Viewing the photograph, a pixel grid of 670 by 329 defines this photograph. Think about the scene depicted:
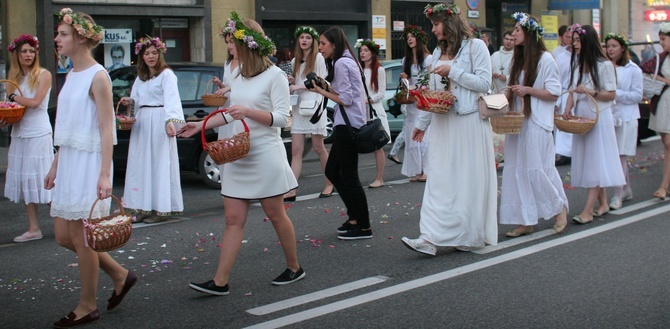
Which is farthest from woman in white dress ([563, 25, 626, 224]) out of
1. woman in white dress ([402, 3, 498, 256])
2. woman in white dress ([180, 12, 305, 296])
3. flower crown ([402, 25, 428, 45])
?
woman in white dress ([180, 12, 305, 296])

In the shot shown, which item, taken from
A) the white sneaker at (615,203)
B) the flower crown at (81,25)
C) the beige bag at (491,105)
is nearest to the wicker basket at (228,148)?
the flower crown at (81,25)

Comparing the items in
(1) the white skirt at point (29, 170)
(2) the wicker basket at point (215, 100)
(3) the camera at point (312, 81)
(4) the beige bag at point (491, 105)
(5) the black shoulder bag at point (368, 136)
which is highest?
(3) the camera at point (312, 81)

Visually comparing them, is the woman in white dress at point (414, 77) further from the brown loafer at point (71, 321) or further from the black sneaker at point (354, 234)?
the brown loafer at point (71, 321)

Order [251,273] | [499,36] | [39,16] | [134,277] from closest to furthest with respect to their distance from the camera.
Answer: [134,277] → [251,273] → [39,16] → [499,36]

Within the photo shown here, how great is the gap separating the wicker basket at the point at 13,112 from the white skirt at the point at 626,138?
608 cm

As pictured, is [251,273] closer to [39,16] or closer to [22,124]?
[22,124]

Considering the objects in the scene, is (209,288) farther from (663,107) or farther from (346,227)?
(663,107)

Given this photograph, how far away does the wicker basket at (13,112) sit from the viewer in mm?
8148

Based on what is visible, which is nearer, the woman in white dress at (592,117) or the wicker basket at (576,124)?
the wicker basket at (576,124)

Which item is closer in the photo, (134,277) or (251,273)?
(134,277)

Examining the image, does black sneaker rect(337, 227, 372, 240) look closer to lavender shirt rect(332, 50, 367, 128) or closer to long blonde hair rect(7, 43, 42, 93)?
lavender shirt rect(332, 50, 367, 128)

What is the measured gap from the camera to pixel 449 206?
7309mm

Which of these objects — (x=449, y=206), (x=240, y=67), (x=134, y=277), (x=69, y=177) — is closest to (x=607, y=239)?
(x=449, y=206)

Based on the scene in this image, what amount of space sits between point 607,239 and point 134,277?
4.19 meters
